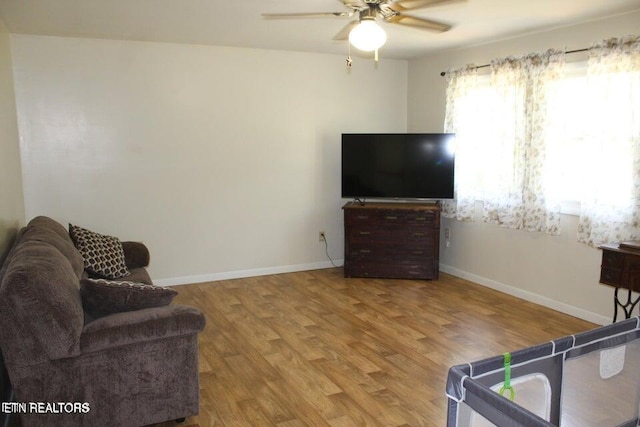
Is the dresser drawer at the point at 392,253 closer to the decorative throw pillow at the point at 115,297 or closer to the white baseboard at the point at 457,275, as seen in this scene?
the white baseboard at the point at 457,275

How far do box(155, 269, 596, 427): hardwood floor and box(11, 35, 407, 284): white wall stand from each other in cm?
51

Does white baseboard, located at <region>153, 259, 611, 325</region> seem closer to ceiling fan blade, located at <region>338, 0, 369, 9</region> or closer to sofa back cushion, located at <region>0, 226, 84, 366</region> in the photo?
sofa back cushion, located at <region>0, 226, 84, 366</region>

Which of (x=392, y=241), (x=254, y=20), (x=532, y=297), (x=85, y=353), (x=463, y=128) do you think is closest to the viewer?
(x=85, y=353)

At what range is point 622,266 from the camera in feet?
10.4

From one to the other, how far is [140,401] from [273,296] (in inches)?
95.0

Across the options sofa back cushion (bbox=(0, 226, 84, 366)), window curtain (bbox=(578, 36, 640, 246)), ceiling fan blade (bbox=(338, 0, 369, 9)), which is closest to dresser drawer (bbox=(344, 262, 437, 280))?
window curtain (bbox=(578, 36, 640, 246))

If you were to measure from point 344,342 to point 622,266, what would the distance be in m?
2.00

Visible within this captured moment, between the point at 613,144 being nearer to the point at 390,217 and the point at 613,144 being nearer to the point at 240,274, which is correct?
the point at 390,217

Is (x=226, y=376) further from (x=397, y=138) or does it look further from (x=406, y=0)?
(x=397, y=138)

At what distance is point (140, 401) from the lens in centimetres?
238

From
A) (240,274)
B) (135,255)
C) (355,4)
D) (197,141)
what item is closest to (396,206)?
(240,274)

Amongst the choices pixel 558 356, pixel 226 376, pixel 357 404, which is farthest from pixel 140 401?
pixel 558 356

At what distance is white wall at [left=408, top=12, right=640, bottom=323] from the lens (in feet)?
13.0

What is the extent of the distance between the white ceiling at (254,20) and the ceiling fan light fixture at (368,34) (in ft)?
2.48
